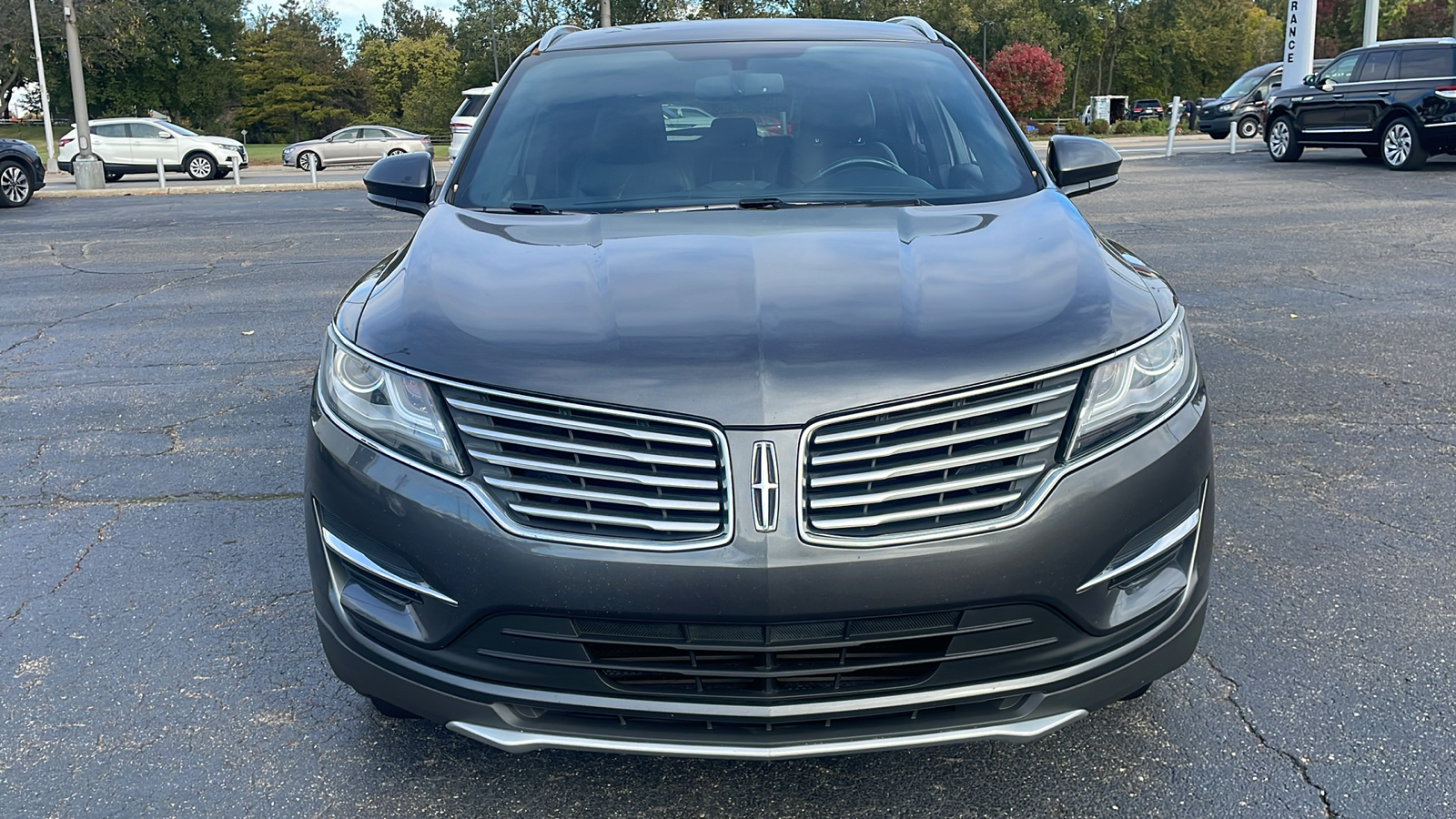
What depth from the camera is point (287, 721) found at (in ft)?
9.65

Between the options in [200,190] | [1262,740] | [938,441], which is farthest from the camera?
[200,190]

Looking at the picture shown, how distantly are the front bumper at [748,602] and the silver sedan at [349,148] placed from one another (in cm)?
3275

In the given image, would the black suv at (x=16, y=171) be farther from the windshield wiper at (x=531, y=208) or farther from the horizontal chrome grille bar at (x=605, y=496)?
the horizontal chrome grille bar at (x=605, y=496)

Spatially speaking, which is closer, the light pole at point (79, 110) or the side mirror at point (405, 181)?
the side mirror at point (405, 181)

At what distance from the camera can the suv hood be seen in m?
2.23

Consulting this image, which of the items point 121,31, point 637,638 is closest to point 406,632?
point 637,638

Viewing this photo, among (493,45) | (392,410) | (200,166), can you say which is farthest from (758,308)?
(493,45)

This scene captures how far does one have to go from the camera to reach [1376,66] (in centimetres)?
1752

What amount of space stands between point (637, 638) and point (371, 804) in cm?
85

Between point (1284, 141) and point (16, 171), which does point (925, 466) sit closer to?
point (16, 171)

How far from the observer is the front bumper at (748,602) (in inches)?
83.4

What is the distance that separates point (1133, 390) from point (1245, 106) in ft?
101

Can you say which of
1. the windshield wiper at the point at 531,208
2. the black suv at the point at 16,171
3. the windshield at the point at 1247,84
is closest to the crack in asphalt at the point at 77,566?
the windshield wiper at the point at 531,208

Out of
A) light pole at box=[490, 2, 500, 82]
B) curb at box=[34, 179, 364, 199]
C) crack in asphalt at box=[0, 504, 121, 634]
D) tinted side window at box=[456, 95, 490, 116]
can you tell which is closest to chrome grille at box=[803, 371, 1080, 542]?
crack in asphalt at box=[0, 504, 121, 634]
